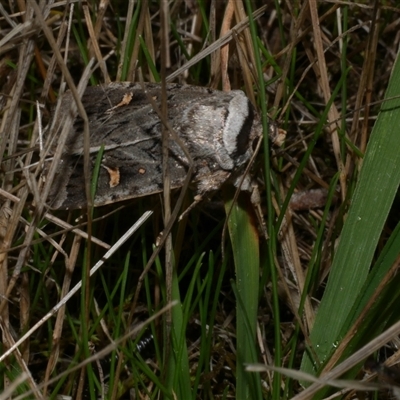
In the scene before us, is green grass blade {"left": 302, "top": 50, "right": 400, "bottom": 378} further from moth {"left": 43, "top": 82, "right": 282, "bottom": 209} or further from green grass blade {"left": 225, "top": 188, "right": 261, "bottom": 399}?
moth {"left": 43, "top": 82, "right": 282, "bottom": 209}

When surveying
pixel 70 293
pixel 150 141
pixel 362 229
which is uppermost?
pixel 150 141

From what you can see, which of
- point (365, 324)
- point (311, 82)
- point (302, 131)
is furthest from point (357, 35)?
point (365, 324)

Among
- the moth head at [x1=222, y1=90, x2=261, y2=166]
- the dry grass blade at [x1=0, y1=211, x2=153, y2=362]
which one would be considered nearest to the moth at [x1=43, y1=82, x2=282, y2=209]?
the moth head at [x1=222, y1=90, x2=261, y2=166]

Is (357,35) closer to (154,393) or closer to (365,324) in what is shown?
(365,324)

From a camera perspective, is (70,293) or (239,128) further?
(239,128)

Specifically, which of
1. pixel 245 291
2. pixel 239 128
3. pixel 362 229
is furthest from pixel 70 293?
pixel 362 229

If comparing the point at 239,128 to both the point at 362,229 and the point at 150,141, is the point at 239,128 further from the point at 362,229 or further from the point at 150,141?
the point at 362,229

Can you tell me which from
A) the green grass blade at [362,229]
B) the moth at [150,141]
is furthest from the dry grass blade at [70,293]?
the green grass blade at [362,229]

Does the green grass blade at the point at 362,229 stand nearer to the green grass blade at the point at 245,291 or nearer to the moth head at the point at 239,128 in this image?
the green grass blade at the point at 245,291
